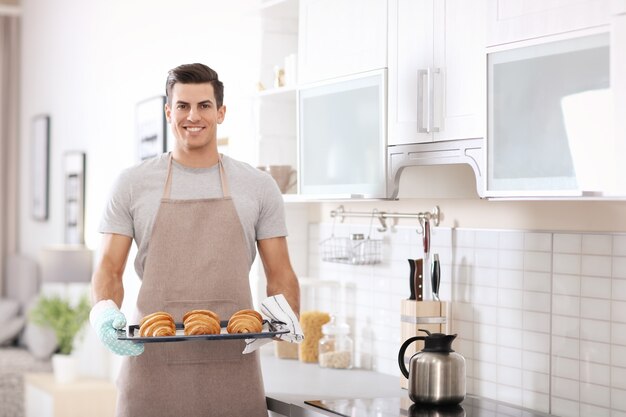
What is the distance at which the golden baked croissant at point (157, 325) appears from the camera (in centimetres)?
232

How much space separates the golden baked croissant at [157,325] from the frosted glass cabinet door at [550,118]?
2.87ft

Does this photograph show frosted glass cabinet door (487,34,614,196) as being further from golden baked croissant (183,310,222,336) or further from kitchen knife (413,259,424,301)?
golden baked croissant (183,310,222,336)

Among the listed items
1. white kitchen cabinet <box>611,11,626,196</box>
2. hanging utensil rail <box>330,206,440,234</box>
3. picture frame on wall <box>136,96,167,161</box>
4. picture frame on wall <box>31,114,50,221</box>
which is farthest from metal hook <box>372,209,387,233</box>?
picture frame on wall <box>31,114,50,221</box>

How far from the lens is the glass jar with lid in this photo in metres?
3.23

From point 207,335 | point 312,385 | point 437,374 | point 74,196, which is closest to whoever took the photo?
point 207,335

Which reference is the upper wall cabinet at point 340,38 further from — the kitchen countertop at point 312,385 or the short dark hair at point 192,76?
the kitchen countertop at point 312,385

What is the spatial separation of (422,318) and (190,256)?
72 centimetres

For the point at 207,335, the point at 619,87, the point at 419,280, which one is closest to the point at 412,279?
the point at 419,280

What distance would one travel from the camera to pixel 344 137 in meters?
2.92

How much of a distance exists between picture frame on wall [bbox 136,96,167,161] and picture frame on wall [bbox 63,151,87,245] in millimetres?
1190

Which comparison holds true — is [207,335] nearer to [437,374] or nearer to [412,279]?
[437,374]

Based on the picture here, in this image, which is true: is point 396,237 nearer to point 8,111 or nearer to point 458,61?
point 458,61

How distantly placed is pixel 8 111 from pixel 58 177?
120 cm

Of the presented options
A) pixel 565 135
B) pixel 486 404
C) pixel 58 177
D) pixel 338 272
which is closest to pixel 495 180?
pixel 565 135
